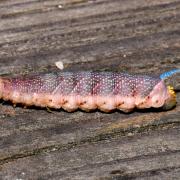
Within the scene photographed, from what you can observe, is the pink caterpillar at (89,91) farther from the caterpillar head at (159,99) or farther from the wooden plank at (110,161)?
the wooden plank at (110,161)

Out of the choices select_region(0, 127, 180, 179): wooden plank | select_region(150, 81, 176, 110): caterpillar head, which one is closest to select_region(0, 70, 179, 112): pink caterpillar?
select_region(150, 81, 176, 110): caterpillar head

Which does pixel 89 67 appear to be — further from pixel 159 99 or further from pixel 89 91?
pixel 159 99

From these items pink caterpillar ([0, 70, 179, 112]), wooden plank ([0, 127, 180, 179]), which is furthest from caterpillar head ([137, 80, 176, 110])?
wooden plank ([0, 127, 180, 179])

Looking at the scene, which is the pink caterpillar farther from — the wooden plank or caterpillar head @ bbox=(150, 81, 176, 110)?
the wooden plank

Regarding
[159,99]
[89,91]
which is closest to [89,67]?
[89,91]

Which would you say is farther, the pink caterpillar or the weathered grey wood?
the pink caterpillar

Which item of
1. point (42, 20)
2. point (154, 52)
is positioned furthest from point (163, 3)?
point (42, 20)

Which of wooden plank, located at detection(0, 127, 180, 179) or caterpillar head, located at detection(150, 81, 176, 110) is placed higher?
caterpillar head, located at detection(150, 81, 176, 110)

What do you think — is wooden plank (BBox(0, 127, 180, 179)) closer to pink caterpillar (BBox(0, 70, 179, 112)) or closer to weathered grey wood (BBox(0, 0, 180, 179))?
weathered grey wood (BBox(0, 0, 180, 179))
